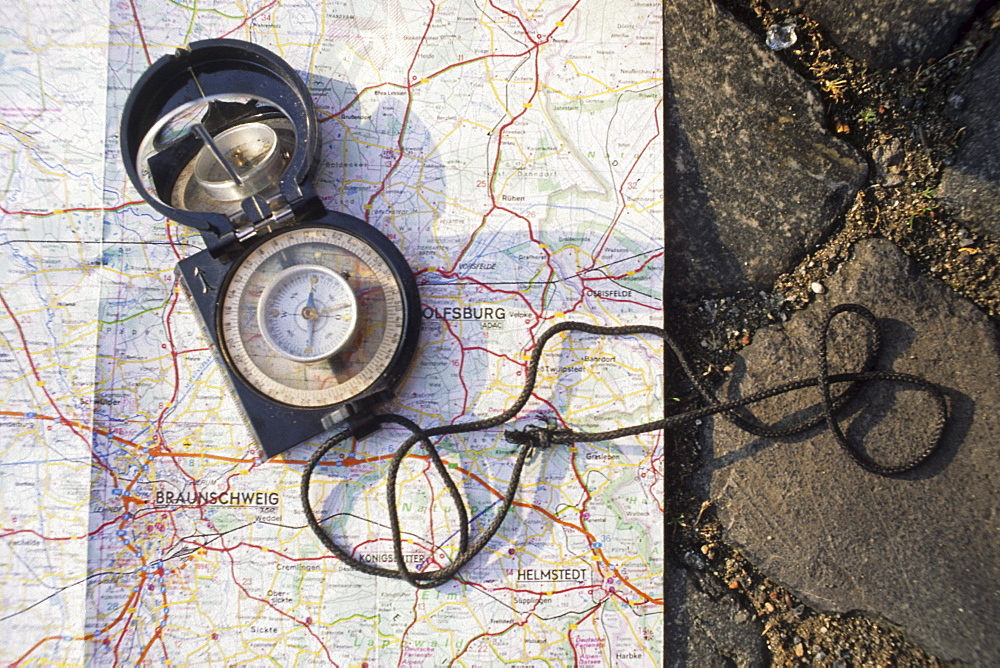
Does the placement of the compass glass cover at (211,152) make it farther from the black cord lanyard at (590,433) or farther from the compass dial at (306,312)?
the black cord lanyard at (590,433)

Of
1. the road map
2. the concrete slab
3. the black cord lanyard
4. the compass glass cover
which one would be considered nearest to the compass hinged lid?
the compass glass cover

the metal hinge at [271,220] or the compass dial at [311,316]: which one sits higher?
the metal hinge at [271,220]

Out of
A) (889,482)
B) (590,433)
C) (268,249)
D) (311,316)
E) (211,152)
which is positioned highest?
(211,152)

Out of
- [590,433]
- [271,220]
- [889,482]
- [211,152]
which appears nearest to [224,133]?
[211,152]

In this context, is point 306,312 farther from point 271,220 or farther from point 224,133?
point 224,133

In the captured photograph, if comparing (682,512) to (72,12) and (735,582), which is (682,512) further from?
(72,12)

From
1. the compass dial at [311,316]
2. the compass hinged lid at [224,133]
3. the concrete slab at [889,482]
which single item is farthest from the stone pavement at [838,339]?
the compass hinged lid at [224,133]
